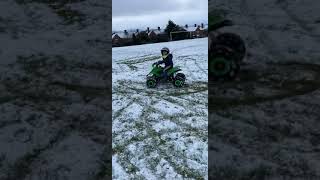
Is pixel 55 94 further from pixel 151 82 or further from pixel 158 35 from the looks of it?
pixel 158 35

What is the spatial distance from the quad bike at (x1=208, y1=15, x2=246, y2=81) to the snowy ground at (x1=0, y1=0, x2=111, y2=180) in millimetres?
545

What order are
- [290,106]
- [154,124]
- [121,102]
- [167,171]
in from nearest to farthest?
[290,106], [167,171], [154,124], [121,102]

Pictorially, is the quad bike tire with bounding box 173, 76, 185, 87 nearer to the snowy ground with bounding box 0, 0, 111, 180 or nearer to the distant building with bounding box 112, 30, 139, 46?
the distant building with bounding box 112, 30, 139, 46

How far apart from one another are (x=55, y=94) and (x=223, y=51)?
3.03 feet

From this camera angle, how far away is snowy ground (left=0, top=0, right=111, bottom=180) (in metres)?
1.98

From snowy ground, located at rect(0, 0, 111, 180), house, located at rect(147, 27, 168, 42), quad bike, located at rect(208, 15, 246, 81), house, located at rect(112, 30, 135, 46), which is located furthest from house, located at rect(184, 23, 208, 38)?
snowy ground, located at rect(0, 0, 111, 180)

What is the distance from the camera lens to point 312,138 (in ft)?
6.43

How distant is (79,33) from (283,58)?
3.54 ft

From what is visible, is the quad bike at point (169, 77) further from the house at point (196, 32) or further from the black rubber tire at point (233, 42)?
the black rubber tire at point (233, 42)

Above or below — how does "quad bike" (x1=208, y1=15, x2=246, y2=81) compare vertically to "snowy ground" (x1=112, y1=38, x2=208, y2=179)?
above

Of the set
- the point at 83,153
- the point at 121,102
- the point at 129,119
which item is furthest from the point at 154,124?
the point at 83,153

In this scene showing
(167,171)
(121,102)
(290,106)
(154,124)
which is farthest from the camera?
(121,102)

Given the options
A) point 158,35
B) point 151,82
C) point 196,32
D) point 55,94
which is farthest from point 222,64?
point 158,35

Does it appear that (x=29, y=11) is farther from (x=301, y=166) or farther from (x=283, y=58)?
(x=301, y=166)
